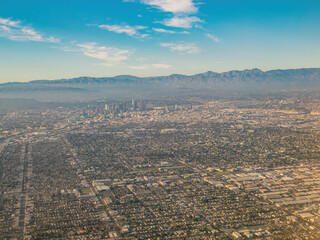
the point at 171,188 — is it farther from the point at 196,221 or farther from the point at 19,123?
the point at 19,123

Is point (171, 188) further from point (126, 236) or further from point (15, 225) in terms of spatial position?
point (15, 225)

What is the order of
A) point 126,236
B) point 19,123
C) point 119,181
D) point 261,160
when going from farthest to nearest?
point 19,123
point 261,160
point 119,181
point 126,236

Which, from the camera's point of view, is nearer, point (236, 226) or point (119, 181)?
point (236, 226)

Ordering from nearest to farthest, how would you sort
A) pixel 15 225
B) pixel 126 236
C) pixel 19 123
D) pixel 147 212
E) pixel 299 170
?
pixel 126 236 → pixel 15 225 → pixel 147 212 → pixel 299 170 → pixel 19 123

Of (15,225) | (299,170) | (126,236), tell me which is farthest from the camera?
(299,170)

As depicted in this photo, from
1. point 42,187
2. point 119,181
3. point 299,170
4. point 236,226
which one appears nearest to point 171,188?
point 119,181

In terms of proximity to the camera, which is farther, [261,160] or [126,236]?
[261,160]

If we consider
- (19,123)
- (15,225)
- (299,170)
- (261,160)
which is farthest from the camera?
(19,123)

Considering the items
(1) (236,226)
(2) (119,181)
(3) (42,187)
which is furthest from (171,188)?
(3) (42,187)

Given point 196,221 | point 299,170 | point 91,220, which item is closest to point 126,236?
point 91,220
